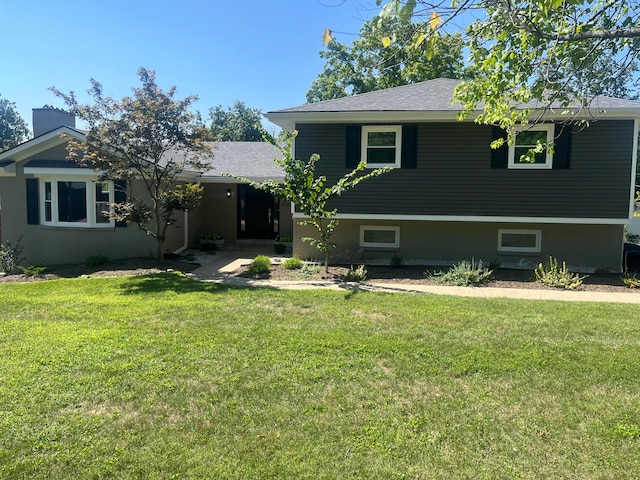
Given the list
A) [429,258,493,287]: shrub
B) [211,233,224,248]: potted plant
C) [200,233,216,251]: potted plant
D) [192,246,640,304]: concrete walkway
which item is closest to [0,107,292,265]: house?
[200,233,216,251]: potted plant

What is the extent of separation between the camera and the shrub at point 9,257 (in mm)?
11922

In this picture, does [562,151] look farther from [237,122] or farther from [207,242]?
[237,122]

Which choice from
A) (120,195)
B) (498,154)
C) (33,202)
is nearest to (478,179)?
(498,154)

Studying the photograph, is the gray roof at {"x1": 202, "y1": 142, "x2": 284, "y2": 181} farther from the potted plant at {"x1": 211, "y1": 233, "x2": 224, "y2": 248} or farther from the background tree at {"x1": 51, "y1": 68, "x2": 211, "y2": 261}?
the background tree at {"x1": 51, "y1": 68, "x2": 211, "y2": 261}

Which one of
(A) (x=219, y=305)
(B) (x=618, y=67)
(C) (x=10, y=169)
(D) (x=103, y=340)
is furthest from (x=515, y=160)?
(C) (x=10, y=169)

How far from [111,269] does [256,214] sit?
22.1 ft

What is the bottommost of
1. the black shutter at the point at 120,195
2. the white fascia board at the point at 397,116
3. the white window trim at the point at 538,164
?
the black shutter at the point at 120,195

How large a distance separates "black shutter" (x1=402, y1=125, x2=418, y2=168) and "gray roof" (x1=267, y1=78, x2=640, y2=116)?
602 millimetres

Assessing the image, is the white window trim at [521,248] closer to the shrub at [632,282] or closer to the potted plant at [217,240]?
the shrub at [632,282]

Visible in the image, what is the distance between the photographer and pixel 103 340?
538cm

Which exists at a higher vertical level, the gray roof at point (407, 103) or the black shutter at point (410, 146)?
the gray roof at point (407, 103)

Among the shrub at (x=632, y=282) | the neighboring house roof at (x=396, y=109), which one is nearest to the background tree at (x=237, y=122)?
the neighboring house roof at (x=396, y=109)

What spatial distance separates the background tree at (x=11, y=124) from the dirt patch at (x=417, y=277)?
190ft

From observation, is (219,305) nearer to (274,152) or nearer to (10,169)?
(10,169)
